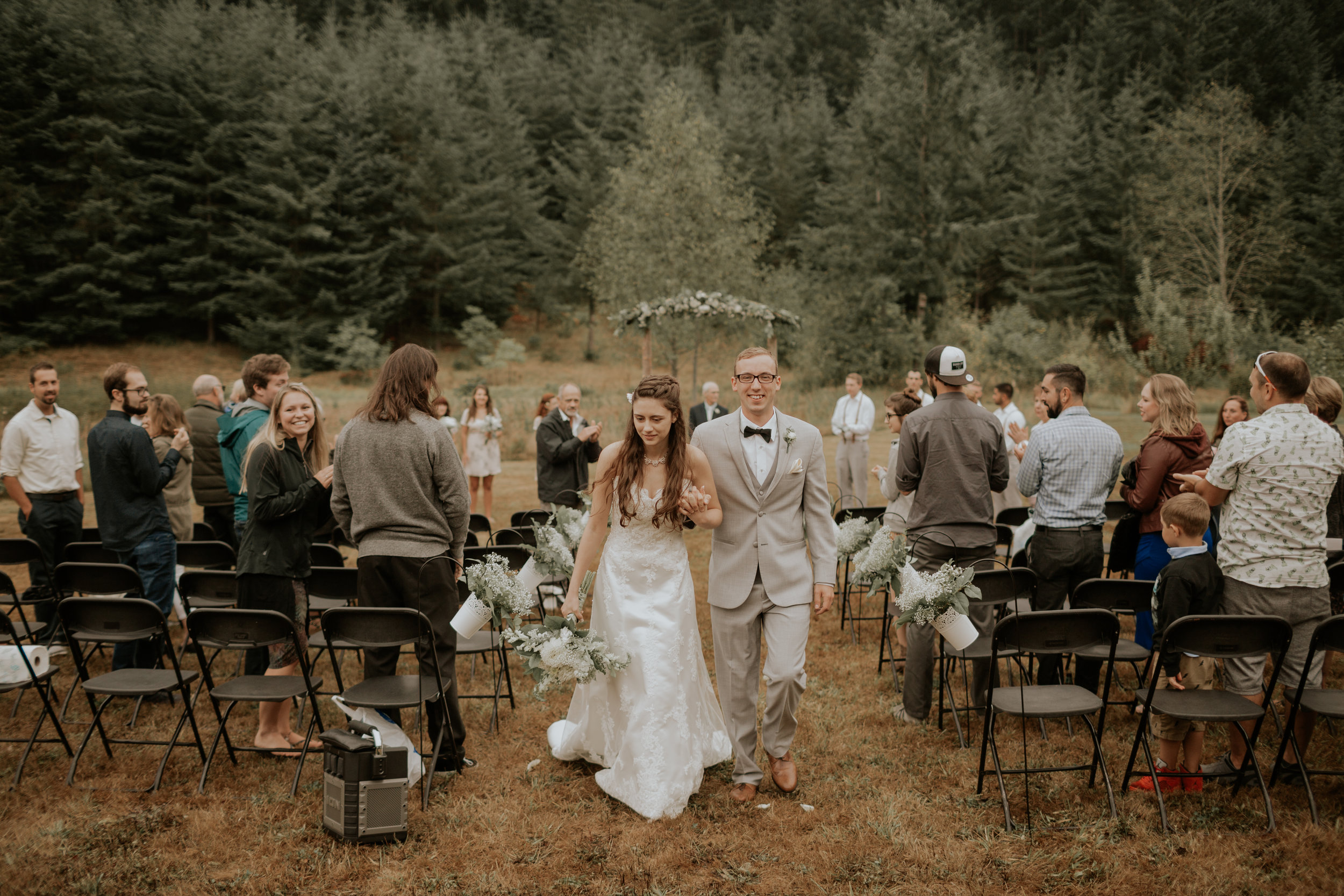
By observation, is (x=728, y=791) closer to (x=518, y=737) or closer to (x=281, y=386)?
(x=518, y=737)

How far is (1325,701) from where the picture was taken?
388 cm

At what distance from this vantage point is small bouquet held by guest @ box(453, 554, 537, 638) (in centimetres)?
400

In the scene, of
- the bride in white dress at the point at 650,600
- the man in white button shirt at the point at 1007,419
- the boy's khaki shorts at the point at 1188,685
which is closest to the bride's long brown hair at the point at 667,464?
the bride in white dress at the point at 650,600

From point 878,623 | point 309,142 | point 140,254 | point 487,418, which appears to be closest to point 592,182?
point 309,142

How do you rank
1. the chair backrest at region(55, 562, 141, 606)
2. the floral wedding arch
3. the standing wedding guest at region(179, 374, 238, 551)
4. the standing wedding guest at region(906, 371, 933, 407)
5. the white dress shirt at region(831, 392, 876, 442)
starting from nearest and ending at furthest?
the chair backrest at region(55, 562, 141, 606)
the standing wedding guest at region(179, 374, 238, 551)
the standing wedding guest at region(906, 371, 933, 407)
the white dress shirt at region(831, 392, 876, 442)
the floral wedding arch

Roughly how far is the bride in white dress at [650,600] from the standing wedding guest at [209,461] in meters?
4.53

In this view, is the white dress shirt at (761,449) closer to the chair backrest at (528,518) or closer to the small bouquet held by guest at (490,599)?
the small bouquet held by guest at (490,599)

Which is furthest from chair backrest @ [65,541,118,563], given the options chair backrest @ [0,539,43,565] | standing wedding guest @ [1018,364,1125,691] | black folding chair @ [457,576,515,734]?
standing wedding guest @ [1018,364,1125,691]

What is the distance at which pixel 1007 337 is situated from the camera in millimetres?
28453

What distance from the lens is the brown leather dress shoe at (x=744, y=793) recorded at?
4.06 meters

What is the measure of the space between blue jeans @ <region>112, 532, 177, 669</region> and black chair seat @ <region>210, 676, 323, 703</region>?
1574 millimetres

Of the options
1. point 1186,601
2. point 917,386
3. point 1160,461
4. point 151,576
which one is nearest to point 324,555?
point 151,576

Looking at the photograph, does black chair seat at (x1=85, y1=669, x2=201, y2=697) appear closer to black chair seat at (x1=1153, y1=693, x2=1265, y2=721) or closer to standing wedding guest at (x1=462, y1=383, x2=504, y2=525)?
black chair seat at (x1=1153, y1=693, x2=1265, y2=721)

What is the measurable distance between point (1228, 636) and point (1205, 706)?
0.38 m
